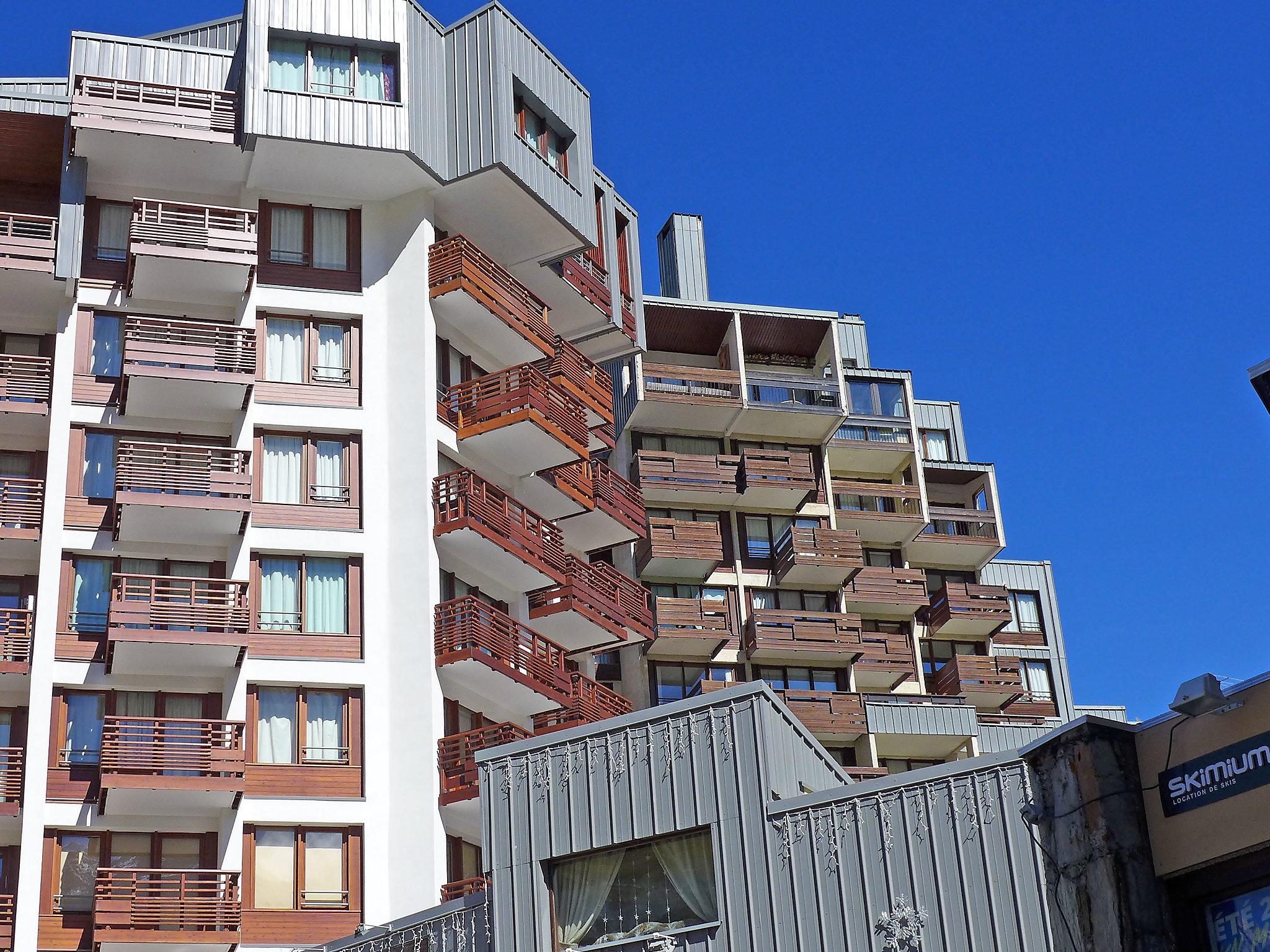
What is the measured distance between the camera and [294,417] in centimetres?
4625

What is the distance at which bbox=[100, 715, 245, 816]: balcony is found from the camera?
134ft

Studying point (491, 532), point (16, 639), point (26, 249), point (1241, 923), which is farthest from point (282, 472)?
point (1241, 923)

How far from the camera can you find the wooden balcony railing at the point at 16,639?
42656 mm

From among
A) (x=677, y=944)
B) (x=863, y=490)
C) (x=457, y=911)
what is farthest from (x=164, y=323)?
(x=863, y=490)

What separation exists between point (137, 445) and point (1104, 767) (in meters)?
30.1

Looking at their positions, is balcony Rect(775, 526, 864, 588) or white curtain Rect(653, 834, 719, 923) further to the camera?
balcony Rect(775, 526, 864, 588)

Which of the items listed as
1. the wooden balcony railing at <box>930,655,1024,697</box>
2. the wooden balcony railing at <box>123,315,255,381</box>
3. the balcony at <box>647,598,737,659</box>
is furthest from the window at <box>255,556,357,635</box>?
the wooden balcony railing at <box>930,655,1024,697</box>

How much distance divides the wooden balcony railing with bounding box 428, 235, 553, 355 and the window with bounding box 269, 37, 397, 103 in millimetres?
4532

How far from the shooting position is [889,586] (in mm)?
66438

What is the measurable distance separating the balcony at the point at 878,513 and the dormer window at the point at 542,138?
68.2 ft

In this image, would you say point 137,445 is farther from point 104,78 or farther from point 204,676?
point 104,78

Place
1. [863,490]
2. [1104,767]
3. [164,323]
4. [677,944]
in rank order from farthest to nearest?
[863,490] < [164,323] < [677,944] < [1104,767]

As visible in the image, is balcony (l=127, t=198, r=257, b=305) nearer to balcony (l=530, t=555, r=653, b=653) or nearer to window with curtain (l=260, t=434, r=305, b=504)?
window with curtain (l=260, t=434, r=305, b=504)

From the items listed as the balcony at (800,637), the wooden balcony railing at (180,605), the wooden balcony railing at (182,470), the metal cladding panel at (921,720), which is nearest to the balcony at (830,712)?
the metal cladding panel at (921,720)
